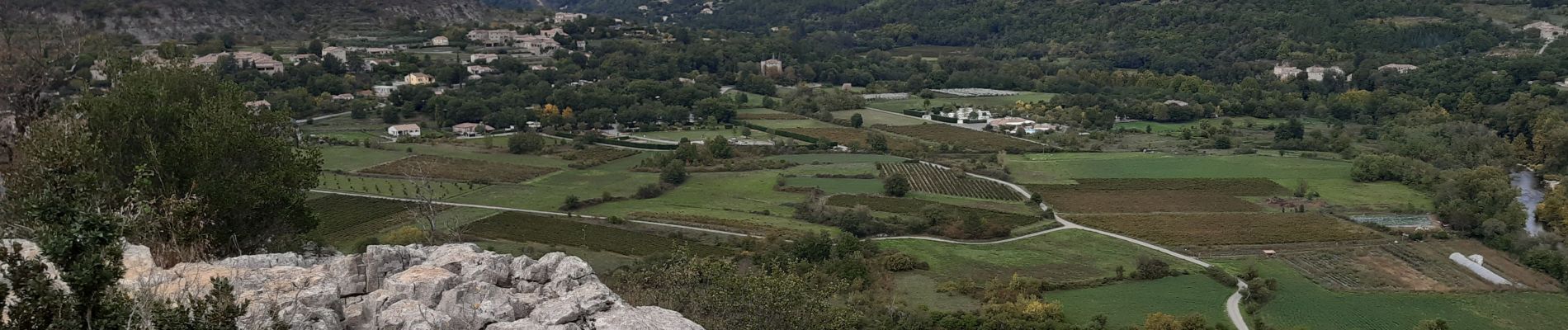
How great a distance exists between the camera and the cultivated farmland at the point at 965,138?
70.5m

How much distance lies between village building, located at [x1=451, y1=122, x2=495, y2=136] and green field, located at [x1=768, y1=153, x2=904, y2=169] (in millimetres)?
20397

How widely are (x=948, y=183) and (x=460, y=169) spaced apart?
25.8 m

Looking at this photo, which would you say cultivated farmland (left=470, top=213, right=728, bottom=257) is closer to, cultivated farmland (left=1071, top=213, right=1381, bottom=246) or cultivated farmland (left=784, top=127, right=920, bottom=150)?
cultivated farmland (left=1071, top=213, right=1381, bottom=246)

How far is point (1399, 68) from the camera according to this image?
93188 millimetres

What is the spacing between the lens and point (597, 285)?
19141 mm

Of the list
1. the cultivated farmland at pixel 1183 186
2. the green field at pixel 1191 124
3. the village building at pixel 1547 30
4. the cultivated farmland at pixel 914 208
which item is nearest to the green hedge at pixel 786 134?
the cultivated farmland at pixel 914 208

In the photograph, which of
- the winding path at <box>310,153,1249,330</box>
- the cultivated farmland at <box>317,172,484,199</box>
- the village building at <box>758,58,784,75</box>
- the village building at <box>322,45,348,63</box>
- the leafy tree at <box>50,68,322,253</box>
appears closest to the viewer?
the leafy tree at <box>50,68,322,253</box>

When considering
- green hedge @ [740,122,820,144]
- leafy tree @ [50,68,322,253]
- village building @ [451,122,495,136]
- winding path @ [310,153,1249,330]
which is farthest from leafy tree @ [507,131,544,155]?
leafy tree @ [50,68,322,253]

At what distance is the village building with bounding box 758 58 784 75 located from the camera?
348 ft

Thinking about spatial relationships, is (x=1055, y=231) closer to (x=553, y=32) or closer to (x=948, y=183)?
(x=948, y=183)

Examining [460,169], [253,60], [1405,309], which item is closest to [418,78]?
[253,60]

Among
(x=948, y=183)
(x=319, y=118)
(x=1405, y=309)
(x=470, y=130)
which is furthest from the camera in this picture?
(x=319, y=118)

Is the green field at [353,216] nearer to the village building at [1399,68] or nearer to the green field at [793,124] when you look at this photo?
the green field at [793,124]

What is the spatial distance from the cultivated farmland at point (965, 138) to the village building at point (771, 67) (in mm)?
27350
